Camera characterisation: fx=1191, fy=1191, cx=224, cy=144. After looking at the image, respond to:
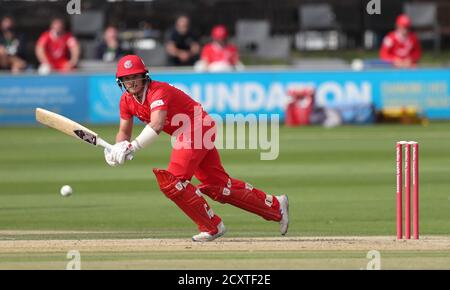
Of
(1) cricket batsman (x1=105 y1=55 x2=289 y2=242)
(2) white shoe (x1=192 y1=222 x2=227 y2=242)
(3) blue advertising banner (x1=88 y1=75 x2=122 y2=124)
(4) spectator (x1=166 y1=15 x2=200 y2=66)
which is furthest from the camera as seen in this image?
(4) spectator (x1=166 y1=15 x2=200 y2=66)

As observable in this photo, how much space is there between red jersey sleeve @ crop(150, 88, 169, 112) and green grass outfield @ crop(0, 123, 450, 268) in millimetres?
1255

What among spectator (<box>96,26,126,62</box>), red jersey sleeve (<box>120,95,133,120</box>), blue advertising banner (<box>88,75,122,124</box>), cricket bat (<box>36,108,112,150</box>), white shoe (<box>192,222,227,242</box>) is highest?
red jersey sleeve (<box>120,95,133,120</box>)

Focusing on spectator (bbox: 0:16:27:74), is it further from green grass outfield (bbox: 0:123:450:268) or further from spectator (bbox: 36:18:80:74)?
green grass outfield (bbox: 0:123:450:268)

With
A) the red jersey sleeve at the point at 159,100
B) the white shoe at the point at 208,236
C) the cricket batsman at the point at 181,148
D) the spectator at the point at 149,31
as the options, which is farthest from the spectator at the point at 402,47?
the red jersey sleeve at the point at 159,100

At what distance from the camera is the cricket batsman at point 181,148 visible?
10.1 m

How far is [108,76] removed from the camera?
2483cm

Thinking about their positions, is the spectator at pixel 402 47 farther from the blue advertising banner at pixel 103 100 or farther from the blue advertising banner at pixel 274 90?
the blue advertising banner at pixel 103 100

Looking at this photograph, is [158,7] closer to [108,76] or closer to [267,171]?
[108,76]

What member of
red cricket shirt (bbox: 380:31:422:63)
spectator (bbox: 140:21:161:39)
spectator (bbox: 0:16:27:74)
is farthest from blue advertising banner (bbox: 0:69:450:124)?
spectator (bbox: 140:21:161:39)

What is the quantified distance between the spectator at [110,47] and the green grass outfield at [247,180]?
4.86 meters

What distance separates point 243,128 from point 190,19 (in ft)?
25.7

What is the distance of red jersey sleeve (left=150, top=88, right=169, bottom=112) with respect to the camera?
1013 cm

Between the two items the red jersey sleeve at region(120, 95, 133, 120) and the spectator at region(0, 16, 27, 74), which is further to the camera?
the spectator at region(0, 16, 27, 74)
